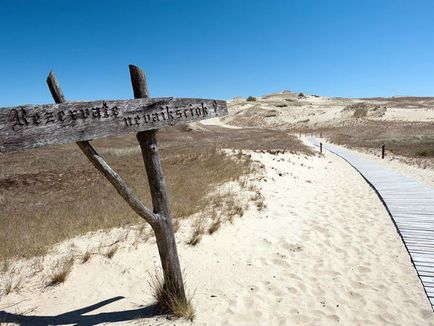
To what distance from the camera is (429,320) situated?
4.12m

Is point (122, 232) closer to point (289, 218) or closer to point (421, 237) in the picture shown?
point (289, 218)

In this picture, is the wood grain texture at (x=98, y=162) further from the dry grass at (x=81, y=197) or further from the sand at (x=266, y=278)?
the dry grass at (x=81, y=197)

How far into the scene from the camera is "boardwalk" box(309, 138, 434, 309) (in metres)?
5.52

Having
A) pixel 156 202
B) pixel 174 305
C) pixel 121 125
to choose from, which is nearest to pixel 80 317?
pixel 174 305

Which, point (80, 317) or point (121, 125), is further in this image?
point (80, 317)

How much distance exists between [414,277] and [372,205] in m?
4.69

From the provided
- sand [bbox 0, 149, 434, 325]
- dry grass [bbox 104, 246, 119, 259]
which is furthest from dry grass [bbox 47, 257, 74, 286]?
dry grass [bbox 104, 246, 119, 259]

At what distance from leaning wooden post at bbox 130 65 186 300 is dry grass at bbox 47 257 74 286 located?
1.95 meters

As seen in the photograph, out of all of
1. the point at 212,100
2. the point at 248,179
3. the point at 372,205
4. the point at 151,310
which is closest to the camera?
the point at 151,310

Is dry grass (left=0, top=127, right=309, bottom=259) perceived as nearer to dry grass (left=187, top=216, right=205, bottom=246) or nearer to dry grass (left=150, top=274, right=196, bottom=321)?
dry grass (left=187, top=216, right=205, bottom=246)

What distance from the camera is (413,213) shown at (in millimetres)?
8211

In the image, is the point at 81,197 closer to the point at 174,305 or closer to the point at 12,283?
the point at 12,283

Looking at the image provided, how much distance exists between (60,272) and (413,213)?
26.7 feet

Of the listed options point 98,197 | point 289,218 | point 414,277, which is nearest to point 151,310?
point 414,277
